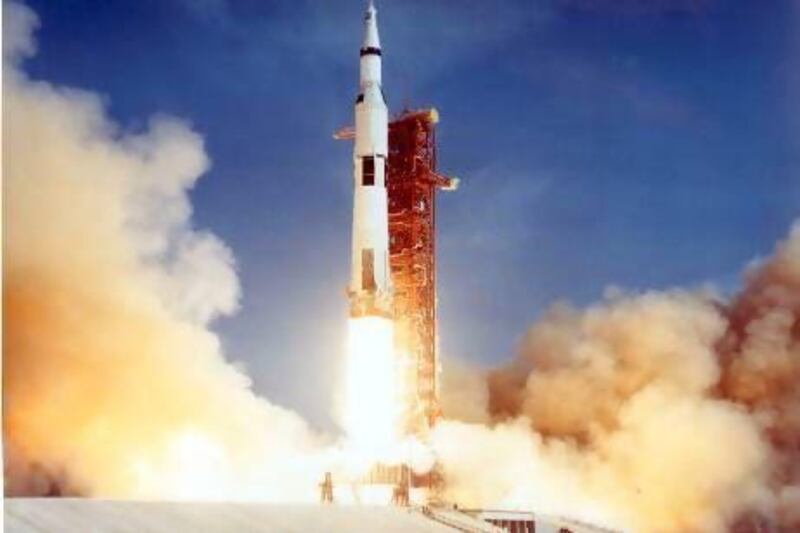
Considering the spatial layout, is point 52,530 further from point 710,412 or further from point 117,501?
point 710,412

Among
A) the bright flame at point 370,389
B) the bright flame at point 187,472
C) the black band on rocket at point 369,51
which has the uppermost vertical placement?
the black band on rocket at point 369,51

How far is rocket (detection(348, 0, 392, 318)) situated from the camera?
27906 millimetres

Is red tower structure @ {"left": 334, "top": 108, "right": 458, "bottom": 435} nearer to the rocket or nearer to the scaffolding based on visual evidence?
the scaffolding

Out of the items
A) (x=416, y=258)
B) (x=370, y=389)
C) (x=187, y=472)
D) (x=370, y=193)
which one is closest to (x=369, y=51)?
(x=370, y=193)

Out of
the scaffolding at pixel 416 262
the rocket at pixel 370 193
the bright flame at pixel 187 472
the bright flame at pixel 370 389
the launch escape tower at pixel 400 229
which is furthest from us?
the scaffolding at pixel 416 262

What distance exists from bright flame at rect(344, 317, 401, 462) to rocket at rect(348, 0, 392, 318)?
39cm

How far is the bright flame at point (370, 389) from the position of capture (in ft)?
89.1

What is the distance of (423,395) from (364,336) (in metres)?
3.69

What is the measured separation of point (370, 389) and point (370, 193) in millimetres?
4384

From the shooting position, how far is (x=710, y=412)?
32750 mm

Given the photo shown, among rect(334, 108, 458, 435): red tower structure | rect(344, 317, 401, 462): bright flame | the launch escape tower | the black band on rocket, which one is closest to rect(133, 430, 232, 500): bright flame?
rect(344, 317, 401, 462): bright flame

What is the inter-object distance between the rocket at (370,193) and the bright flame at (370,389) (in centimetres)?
39

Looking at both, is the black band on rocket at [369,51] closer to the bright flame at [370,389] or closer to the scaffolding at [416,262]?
the scaffolding at [416,262]

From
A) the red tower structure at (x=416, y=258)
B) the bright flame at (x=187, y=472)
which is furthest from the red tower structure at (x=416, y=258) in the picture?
the bright flame at (x=187, y=472)
